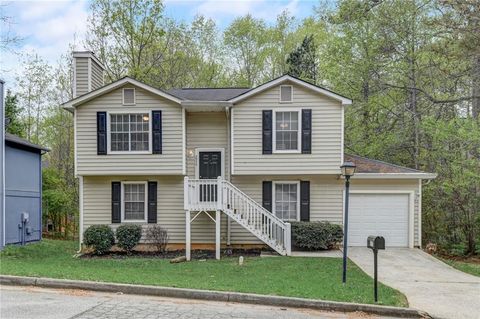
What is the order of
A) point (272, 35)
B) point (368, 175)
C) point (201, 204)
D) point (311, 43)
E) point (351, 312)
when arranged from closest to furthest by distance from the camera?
point (351, 312), point (201, 204), point (368, 175), point (311, 43), point (272, 35)

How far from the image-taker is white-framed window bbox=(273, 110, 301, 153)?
501 inches

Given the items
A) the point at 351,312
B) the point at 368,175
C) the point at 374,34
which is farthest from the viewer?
the point at 374,34

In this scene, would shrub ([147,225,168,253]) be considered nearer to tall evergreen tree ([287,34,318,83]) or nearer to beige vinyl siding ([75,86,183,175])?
beige vinyl siding ([75,86,183,175])

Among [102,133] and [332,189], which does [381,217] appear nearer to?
[332,189]

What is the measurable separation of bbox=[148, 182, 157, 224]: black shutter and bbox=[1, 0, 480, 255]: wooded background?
21.0 ft

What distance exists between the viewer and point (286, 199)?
13.3m

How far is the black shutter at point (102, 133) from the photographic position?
41.5ft

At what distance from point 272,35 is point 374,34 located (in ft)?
28.6

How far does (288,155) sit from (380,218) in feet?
13.1

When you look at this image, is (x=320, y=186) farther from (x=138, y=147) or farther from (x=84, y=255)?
(x=84, y=255)

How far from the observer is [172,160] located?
12609 millimetres

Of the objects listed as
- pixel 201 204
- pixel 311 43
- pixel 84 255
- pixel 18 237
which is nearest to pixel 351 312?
pixel 201 204

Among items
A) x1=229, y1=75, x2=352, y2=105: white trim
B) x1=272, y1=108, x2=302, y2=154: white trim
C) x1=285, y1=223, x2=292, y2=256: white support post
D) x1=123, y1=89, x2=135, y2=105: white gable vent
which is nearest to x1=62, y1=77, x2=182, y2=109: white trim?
x1=123, y1=89, x2=135, y2=105: white gable vent

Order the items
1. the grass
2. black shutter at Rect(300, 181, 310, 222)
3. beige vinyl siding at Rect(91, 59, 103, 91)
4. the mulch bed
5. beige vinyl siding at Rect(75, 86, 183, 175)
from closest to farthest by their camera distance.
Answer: the grass < the mulch bed < beige vinyl siding at Rect(75, 86, 183, 175) < black shutter at Rect(300, 181, 310, 222) < beige vinyl siding at Rect(91, 59, 103, 91)
